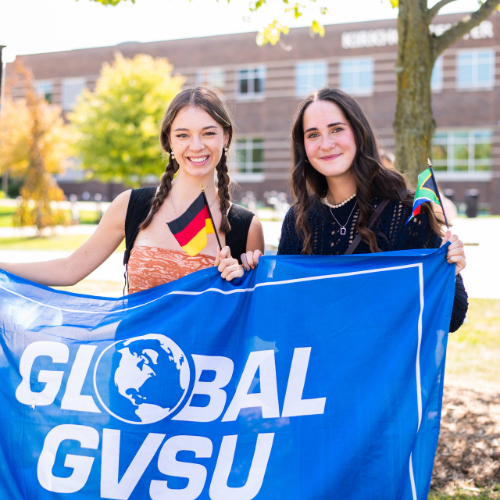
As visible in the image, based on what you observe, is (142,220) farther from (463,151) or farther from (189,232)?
(463,151)

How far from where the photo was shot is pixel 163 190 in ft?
11.7

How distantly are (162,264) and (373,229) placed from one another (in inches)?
46.0

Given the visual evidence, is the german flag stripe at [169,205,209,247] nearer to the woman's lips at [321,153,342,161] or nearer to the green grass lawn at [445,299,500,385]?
the woman's lips at [321,153,342,161]

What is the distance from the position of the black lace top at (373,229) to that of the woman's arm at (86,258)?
96cm

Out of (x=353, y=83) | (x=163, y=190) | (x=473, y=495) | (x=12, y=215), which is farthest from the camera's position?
(x=353, y=83)

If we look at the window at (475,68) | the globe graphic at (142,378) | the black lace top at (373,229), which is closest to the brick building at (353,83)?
the window at (475,68)

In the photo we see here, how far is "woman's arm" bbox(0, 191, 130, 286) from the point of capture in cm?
352

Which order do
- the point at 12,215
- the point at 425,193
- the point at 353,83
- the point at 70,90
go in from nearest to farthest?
the point at 425,193
the point at 12,215
the point at 353,83
the point at 70,90

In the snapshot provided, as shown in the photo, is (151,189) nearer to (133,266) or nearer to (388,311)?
(133,266)

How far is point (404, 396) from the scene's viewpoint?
2912 mm

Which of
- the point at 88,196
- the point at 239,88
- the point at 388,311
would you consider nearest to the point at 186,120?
the point at 388,311

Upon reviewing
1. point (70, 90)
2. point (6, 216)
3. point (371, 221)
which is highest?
point (70, 90)

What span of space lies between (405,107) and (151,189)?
287 cm

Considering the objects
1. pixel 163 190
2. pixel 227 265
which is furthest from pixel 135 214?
pixel 227 265
